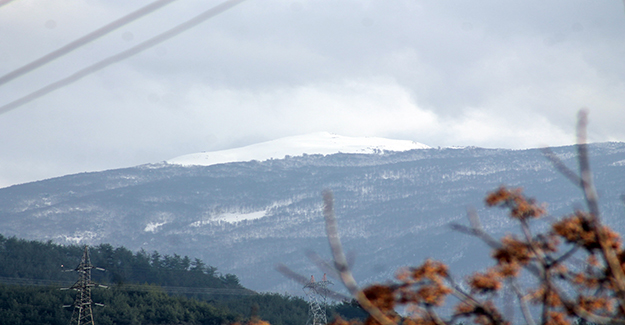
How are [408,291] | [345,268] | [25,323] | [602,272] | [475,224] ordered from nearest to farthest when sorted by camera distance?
[345,268], [475,224], [602,272], [408,291], [25,323]

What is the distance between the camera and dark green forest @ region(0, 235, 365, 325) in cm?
6169

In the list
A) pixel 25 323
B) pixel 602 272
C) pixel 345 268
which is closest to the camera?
pixel 345 268

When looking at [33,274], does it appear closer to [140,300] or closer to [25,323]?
[140,300]

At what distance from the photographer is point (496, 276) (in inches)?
424

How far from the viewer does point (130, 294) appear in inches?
2768

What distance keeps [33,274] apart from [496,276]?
97935 millimetres

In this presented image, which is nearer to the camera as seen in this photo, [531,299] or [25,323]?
[531,299]

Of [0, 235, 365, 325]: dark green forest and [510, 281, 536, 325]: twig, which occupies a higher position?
[510, 281, 536, 325]: twig

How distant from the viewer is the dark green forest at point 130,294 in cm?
6169

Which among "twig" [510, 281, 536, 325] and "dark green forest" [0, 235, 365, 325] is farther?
"dark green forest" [0, 235, 365, 325]

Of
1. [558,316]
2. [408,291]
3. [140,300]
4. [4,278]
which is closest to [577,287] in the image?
[558,316]

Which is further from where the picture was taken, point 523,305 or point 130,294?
point 130,294

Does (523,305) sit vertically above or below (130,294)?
above

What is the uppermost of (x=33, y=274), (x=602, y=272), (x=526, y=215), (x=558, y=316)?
(x=526, y=215)
